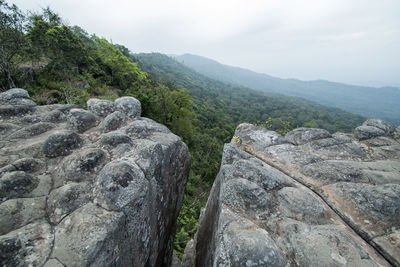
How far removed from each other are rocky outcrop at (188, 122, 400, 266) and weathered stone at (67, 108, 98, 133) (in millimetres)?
4807

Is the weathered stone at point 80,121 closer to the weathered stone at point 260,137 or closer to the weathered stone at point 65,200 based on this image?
the weathered stone at point 65,200

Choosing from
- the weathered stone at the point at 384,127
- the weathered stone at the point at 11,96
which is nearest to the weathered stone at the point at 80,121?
the weathered stone at the point at 11,96

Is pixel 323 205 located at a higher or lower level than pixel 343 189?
lower

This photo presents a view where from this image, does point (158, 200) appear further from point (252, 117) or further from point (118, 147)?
point (252, 117)

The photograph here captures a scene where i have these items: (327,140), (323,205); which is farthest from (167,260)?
(327,140)

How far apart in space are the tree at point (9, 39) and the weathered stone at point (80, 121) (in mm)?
12237

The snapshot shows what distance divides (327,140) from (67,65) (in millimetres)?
24664

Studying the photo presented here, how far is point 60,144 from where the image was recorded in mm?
4543

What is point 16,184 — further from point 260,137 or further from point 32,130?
point 260,137

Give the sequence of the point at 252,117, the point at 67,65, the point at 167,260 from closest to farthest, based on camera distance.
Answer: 1. the point at 167,260
2. the point at 67,65
3. the point at 252,117

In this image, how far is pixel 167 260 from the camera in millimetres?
6852

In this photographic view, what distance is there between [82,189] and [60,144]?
178 cm

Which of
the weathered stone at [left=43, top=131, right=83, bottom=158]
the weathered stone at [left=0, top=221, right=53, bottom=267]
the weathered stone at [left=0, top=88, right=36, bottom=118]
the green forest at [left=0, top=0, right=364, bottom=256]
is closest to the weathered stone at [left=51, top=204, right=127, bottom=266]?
the weathered stone at [left=0, top=221, right=53, bottom=267]

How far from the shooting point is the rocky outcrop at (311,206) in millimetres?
2893
